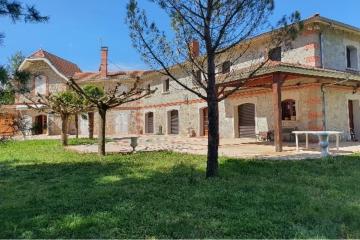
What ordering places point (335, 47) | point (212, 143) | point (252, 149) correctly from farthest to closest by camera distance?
point (335, 47), point (252, 149), point (212, 143)

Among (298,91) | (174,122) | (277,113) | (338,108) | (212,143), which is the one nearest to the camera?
(212,143)

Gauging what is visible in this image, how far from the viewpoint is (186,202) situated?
514 centimetres

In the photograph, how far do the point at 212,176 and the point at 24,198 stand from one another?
3.48m

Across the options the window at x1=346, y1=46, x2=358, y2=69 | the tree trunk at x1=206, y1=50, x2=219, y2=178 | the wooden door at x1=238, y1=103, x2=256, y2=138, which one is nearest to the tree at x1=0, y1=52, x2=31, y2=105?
the tree trunk at x1=206, y1=50, x2=219, y2=178

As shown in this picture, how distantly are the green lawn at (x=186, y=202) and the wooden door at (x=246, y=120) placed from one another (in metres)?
9.83

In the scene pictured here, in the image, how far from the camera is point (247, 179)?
6918 millimetres

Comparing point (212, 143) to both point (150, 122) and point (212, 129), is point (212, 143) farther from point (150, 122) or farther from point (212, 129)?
point (150, 122)

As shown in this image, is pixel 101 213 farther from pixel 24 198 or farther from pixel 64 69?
pixel 64 69

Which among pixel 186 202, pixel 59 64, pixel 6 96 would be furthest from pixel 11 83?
pixel 59 64

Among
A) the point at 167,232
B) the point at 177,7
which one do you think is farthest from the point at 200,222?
the point at 177,7

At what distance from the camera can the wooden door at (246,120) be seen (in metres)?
18.5

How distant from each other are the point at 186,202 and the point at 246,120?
14358 millimetres

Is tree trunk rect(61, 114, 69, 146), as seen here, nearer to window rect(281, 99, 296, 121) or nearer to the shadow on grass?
the shadow on grass

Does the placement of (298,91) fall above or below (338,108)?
above
